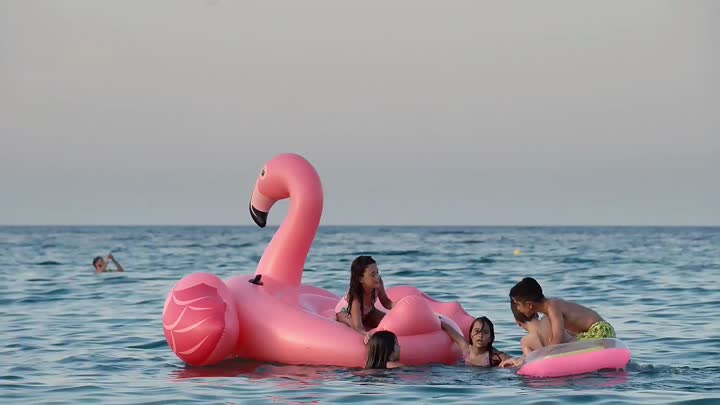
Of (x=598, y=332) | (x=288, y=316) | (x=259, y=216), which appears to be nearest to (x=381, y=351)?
(x=288, y=316)

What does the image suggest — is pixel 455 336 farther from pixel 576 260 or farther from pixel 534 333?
pixel 576 260

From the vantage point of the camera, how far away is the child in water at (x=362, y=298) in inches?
373

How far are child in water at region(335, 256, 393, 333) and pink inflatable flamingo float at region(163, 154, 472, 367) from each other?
6.7 inches

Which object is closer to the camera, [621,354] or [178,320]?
[621,354]

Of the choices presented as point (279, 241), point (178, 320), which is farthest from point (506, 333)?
point (178, 320)

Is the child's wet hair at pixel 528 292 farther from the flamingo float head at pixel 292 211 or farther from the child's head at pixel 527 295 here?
the flamingo float head at pixel 292 211

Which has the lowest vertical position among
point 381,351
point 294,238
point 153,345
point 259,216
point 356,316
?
point 153,345

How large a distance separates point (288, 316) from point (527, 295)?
2.16 m

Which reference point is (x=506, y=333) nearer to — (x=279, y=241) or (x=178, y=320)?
(x=279, y=241)

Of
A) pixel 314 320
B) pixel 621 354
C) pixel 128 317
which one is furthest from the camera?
pixel 128 317

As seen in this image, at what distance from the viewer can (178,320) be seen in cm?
955

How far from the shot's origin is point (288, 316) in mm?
9586

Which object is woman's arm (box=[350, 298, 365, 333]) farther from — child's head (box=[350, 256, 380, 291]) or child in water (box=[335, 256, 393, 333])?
child's head (box=[350, 256, 380, 291])

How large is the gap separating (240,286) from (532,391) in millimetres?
3066
